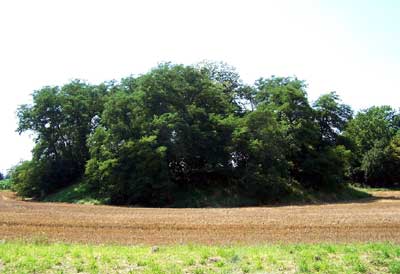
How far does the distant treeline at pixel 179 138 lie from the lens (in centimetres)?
4034

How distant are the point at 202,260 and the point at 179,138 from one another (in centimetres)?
3210

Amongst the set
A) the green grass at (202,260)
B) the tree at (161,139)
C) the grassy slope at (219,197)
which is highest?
the tree at (161,139)

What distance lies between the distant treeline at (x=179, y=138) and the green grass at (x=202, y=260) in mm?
27817

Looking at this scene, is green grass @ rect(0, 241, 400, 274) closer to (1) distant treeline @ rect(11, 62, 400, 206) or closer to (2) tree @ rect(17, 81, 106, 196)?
(1) distant treeline @ rect(11, 62, 400, 206)

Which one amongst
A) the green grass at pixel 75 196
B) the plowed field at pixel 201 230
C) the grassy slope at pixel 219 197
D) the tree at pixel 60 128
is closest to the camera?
A: the plowed field at pixel 201 230

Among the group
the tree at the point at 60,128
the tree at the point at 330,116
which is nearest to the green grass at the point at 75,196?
the tree at the point at 60,128

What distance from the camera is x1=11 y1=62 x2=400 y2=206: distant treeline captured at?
4034cm

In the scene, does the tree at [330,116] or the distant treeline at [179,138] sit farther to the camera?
the tree at [330,116]

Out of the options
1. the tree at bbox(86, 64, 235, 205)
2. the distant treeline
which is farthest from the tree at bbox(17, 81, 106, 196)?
→ the tree at bbox(86, 64, 235, 205)

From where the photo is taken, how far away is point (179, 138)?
4219 cm

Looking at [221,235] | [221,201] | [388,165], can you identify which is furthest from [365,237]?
[388,165]

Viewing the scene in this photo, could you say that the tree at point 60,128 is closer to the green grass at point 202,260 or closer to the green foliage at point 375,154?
the green foliage at point 375,154

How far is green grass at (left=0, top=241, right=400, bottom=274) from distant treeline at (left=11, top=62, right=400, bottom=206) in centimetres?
2782

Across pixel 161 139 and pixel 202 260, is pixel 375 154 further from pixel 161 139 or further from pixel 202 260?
pixel 202 260
